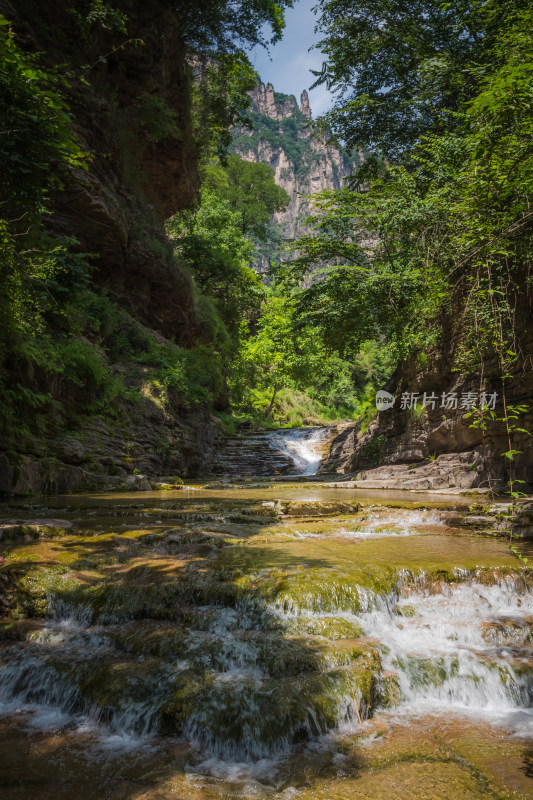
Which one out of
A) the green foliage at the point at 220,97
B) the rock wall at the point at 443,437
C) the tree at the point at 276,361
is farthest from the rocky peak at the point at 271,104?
the rock wall at the point at 443,437

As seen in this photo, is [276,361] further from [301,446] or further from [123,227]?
[123,227]

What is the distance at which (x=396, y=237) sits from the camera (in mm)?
13469

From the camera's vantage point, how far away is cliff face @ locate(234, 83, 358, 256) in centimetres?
12244

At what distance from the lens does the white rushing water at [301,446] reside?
66.1 feet

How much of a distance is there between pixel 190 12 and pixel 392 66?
7.29 m

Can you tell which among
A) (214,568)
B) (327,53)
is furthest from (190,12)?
(214,568)

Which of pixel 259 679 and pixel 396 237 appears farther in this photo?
pixel 396 237

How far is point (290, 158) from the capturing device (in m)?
129

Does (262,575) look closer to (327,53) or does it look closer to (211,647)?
(211,647)

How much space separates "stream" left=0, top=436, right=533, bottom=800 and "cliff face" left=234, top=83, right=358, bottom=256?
12191cm

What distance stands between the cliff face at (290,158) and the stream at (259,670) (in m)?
122

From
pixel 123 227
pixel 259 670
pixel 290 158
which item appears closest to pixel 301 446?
pixel 123 227

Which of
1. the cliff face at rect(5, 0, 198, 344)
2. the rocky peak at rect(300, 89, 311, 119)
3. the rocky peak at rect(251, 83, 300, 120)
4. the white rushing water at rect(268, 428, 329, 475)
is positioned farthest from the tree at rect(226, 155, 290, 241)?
the rocky peak at rect(300, 89, 311, 119)

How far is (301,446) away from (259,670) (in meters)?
18.7
